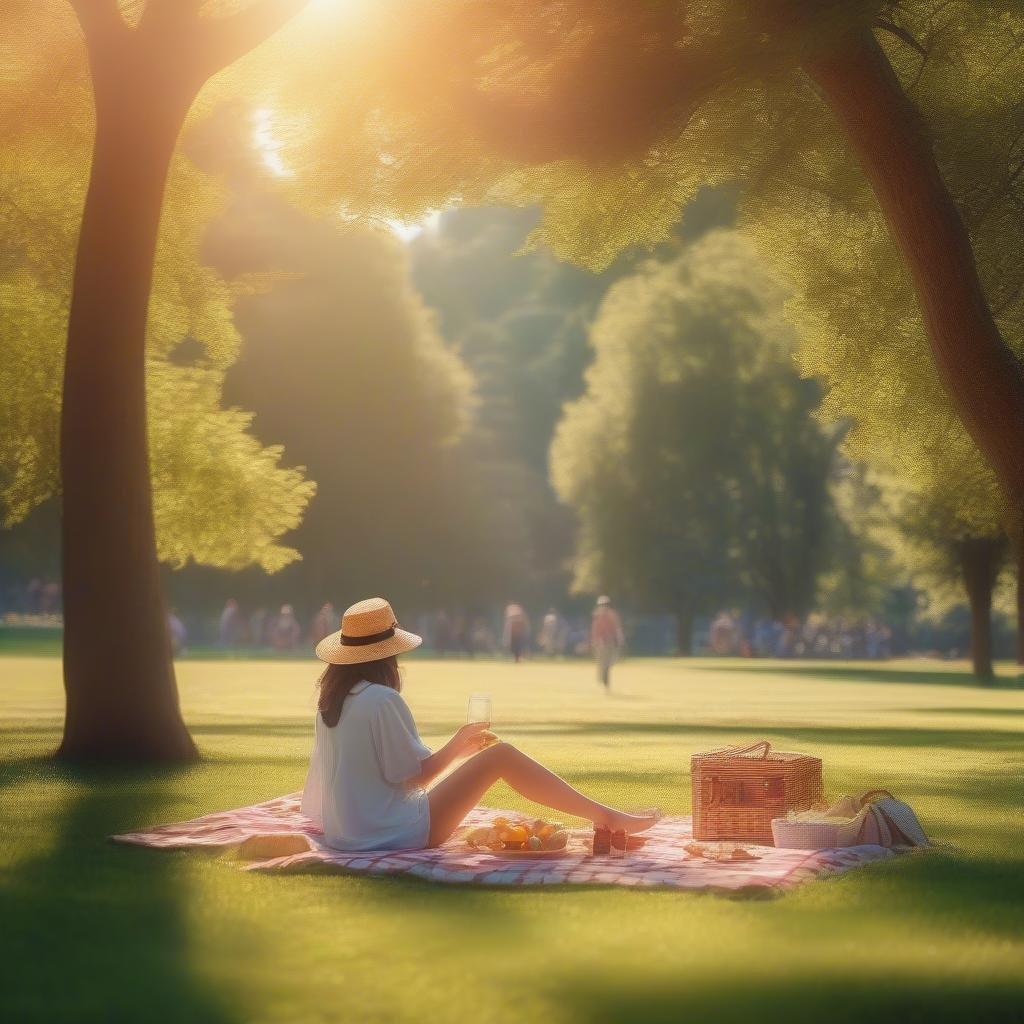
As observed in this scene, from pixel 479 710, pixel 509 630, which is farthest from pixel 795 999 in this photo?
pixel 509 630

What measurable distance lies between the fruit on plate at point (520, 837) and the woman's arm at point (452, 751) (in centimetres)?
44

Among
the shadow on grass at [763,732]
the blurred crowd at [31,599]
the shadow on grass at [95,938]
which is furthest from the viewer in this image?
the blurred crowd at [31,599]

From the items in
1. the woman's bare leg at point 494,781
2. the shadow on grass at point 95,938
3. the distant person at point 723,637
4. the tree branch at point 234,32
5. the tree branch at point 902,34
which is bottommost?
the shadow on grass at point 95,938

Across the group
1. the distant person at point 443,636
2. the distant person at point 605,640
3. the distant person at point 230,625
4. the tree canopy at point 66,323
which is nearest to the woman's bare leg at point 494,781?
the tree canopy at point 66,323

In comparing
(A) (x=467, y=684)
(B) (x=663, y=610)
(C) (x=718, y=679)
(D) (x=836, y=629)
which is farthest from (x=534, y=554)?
(A) (x=467, y=684)

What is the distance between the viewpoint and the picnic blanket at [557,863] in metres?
8.10

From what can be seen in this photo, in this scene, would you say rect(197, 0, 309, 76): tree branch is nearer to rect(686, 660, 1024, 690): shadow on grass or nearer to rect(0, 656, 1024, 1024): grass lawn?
rect(0, 656, 1024, 1024): grass lawn

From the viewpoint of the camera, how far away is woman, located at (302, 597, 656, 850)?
28.8ft

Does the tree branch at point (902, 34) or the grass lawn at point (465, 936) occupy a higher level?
the tree branch at point (902, 34)

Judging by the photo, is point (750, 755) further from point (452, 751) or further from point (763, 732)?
point (763, 732)

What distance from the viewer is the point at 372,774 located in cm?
882

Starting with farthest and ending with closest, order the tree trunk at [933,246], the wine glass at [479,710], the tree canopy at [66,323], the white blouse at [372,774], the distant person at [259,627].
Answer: the distant person at [259,627] < the tree canopy at [66,323] < the tree trunk at [933,246] < the wine glass at [479,710] < the white blouse at [372,774]

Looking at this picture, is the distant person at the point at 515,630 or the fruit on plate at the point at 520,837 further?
the distant person at the point at 515,630

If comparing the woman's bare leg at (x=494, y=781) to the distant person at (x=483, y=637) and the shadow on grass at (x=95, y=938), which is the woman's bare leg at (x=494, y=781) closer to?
the shadow on grass at (x=95, y=938)
